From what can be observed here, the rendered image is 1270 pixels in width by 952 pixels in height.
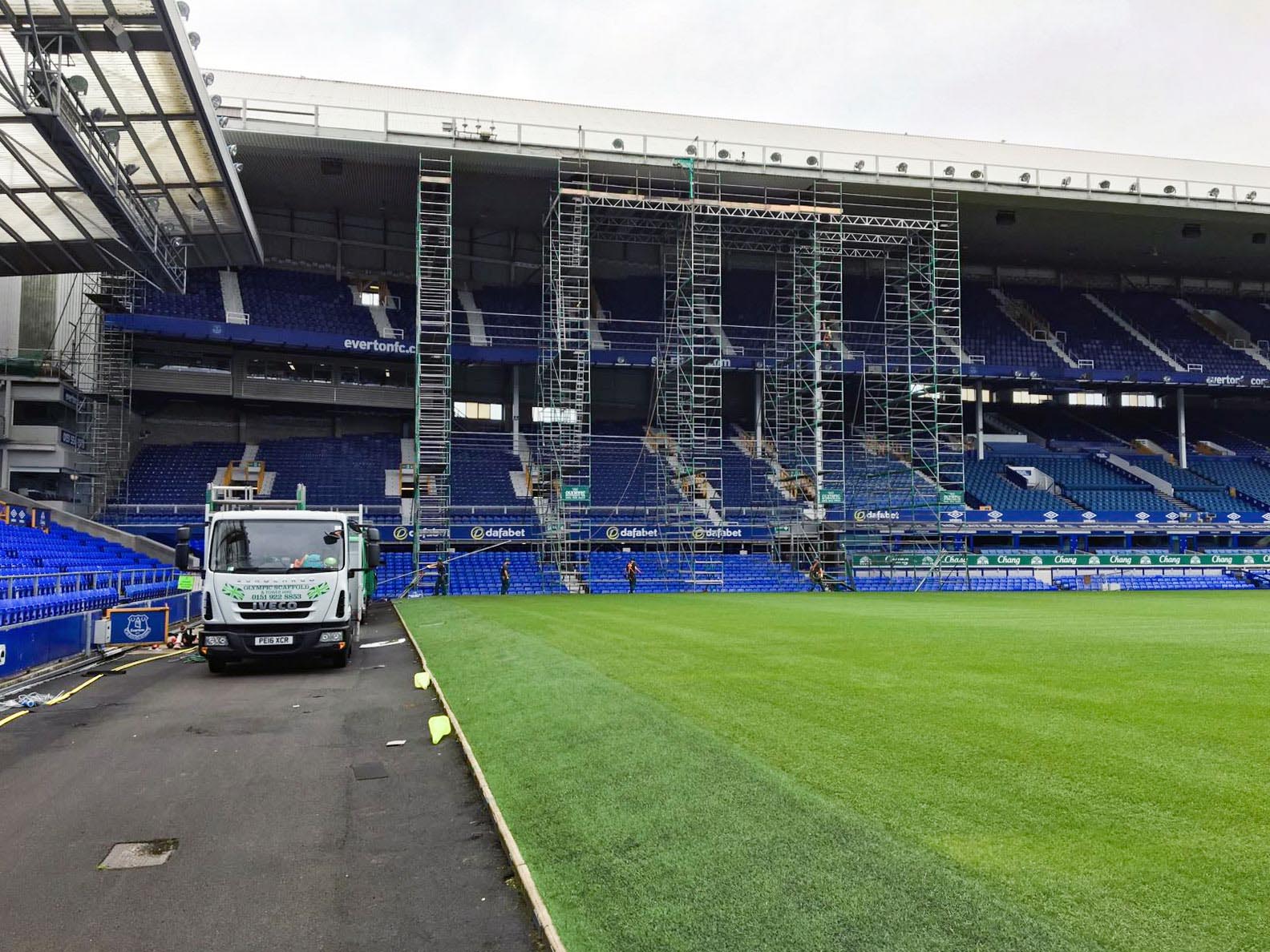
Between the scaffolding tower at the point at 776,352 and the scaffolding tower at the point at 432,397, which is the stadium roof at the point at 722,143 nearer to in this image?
the scaffolding tower at the point at 776,352

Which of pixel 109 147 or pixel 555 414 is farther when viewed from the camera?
pixel 555 414

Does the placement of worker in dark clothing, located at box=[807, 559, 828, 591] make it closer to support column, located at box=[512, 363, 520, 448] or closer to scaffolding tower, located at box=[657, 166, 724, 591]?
scaffolding tower, located at box=[657, 166, 724, 591]

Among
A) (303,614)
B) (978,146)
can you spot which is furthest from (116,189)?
(978,146)

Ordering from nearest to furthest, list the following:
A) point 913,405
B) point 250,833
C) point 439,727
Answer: point 250,833 < point 439,727 < point 913,405

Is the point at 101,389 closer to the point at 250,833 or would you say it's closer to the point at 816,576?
the point at 816,576

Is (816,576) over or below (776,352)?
below

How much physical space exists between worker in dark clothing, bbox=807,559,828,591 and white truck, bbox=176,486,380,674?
24.3 m

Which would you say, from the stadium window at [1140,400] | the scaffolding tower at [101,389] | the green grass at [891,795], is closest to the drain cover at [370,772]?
the green grass at [891,795]

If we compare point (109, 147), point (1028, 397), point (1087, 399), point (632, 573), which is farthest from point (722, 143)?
point (1087, 399)

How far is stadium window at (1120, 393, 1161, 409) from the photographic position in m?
50.2

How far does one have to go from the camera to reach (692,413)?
35.3 meters

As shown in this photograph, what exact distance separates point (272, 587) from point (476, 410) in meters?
31.1

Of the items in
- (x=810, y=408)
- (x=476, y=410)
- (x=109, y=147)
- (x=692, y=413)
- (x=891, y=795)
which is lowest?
(x=891, y=795)

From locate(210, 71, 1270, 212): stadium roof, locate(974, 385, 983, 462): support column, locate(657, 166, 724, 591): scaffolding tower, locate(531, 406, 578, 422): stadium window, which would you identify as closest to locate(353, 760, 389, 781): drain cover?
locate(657, 166, 724, 591): scaffolding tower
